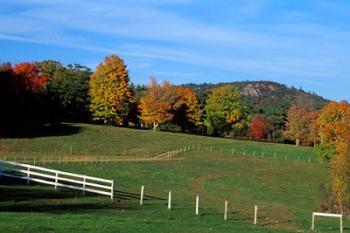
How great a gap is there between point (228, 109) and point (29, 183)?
10248cm

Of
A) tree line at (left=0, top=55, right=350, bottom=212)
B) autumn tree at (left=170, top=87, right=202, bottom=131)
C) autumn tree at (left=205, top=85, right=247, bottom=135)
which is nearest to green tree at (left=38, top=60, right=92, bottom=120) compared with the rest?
tree line at (left=0, top=55, right=350, bottom=212)

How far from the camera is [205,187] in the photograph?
5769cm

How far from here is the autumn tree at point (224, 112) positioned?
142 meters

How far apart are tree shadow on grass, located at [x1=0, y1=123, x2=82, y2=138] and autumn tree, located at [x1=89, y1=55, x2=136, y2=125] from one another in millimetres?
10377

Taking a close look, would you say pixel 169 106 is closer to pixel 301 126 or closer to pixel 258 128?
pixel 301 126

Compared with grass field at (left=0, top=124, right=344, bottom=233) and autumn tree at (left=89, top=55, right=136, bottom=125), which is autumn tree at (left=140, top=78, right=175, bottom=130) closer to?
autumn tree at (left=89, top=55, right=136, bottom=125)

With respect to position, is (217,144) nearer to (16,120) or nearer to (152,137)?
(152,137)

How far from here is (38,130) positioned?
344 feet

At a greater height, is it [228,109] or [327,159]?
[228,109]

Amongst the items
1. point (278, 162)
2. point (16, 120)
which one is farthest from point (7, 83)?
point (278, 162)

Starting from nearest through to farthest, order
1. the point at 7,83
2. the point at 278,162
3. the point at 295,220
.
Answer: the point at 295,220 → the point at 278,162 → the point at 7,83

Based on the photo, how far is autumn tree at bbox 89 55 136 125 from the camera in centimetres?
12050

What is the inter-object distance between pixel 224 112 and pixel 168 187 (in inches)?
3489

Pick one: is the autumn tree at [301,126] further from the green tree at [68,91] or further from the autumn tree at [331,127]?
the green tree at [68,91]
